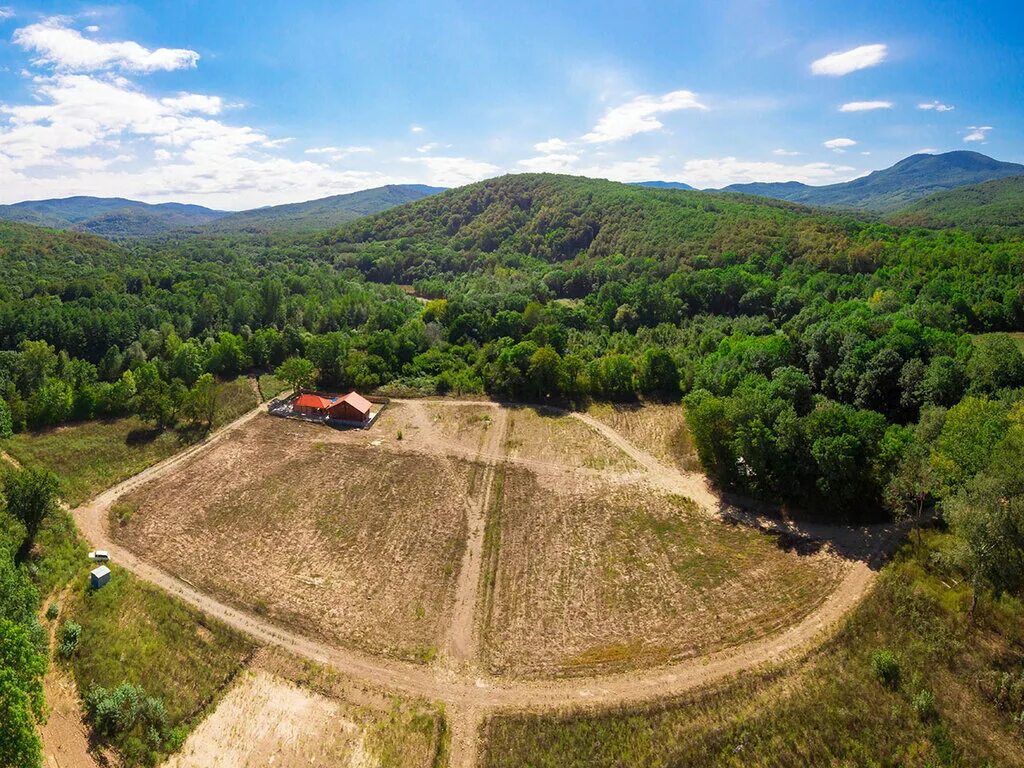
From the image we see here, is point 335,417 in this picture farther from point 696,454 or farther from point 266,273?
point 266,273

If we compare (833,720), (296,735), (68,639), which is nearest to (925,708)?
(833,720)

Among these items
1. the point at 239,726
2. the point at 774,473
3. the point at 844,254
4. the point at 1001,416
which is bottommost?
the point at 239,726

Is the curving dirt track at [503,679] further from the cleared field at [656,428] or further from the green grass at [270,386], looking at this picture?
the green grass at [270,386]

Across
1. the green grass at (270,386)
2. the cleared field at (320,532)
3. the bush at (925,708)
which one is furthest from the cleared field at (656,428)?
the green grass at (270,386)

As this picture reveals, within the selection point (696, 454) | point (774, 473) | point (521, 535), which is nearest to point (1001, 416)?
point (774, 473)

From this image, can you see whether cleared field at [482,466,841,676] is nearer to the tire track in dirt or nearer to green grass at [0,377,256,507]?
the tire track in dirt
